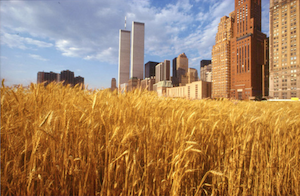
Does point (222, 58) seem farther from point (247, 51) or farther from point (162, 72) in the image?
point (162, 72)

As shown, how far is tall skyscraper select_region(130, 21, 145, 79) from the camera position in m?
124

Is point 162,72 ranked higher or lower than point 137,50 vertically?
lower

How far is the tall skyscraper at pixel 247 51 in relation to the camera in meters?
92.2

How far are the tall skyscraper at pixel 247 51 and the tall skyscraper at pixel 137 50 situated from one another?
7588 centimetres

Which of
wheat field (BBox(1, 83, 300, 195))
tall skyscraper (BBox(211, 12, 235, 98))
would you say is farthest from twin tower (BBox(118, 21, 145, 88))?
wheat field (BBox(1, 83, 300, 195))

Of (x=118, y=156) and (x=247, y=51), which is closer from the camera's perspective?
(x=118, y=156)

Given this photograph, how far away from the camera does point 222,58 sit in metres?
110

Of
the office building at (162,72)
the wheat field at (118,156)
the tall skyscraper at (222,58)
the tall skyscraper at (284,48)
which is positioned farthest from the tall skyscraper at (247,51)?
the wheat field at (118,156)

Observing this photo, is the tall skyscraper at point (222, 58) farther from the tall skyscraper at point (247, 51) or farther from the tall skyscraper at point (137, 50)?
the tall skyscraper at point (137, 50)

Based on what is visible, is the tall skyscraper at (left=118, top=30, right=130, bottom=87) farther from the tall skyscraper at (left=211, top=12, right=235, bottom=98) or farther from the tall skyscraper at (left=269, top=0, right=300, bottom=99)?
the tall skyscraper at (left=269, top=0, right=300, bottom=99)

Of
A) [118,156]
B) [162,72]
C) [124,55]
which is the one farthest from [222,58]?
[118,156]

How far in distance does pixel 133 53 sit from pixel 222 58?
7863 cm

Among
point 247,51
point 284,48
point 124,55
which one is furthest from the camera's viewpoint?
point 124,55

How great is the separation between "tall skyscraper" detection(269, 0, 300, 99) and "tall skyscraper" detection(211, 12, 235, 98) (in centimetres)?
2878
